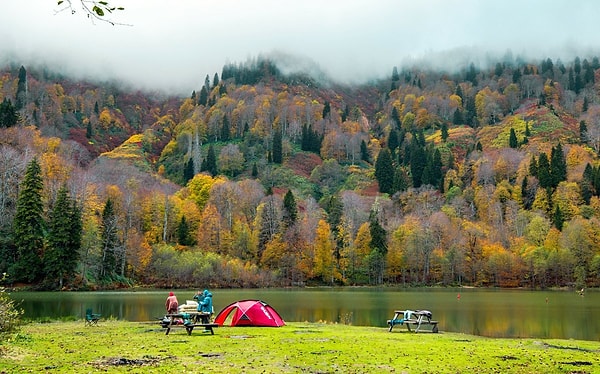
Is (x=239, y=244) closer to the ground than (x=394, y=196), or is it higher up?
closer to the ground

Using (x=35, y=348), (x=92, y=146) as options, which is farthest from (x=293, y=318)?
(x=92, y=146)

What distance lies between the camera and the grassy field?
655 inches

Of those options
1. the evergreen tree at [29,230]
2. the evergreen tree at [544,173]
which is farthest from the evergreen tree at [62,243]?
the evergreen tree at [544,173]

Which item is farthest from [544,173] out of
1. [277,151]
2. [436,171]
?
[277,151]

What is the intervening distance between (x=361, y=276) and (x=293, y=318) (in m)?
76.8

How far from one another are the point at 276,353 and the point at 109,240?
80006 millimetres

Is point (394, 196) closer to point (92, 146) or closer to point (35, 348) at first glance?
point (92, 146)

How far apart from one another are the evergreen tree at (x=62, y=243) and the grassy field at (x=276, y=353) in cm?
5526

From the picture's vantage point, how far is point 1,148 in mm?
91875

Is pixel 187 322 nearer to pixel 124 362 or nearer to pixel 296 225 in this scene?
pixel 124 362

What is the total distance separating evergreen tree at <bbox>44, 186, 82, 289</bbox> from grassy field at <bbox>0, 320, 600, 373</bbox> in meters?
55.3

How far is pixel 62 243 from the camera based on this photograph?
79.2 meters

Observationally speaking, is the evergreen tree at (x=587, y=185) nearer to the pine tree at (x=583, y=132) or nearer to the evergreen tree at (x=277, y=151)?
the pine tree at (x=583, y=132)

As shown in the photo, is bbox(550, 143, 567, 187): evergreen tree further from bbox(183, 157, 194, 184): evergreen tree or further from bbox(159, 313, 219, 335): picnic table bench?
bbox(159, 313, 219, 335): picnic table bench
